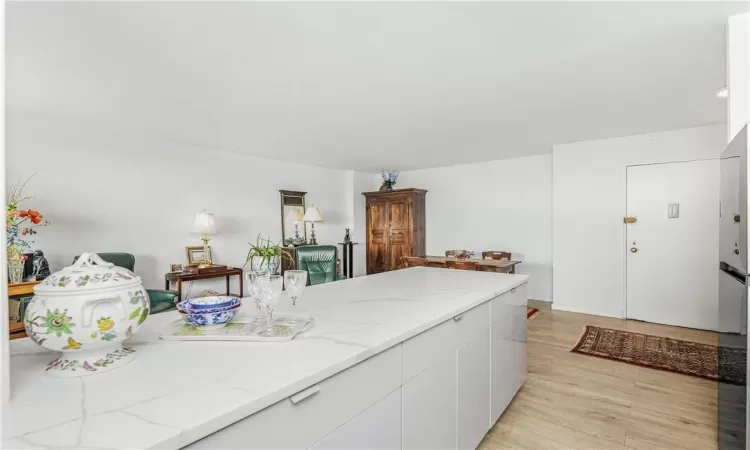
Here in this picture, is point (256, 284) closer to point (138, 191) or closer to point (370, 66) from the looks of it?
point (370, 66)

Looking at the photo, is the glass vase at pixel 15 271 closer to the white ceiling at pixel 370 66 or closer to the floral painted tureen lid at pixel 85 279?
the white ceiling at pixel 370 66

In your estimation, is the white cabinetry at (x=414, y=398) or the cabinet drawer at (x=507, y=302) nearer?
the white cabinetry at (x=414, y=398)

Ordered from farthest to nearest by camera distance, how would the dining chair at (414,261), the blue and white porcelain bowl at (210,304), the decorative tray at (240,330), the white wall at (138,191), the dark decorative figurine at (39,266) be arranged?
the dining chair at (414,261), the white wall at (138,191), the dark decorative figurine at (39,266), the blue and white porcelain bowl at (210,304), the decorative tray at (240,330)

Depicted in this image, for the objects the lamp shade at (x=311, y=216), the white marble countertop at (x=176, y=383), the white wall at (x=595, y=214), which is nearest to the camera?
the white marble countertop at (x=176, y=383)

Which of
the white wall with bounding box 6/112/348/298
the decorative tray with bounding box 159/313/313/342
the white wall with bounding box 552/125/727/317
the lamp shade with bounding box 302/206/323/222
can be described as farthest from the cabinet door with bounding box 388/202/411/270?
the decorative tray with bounding box 159/313/313/342

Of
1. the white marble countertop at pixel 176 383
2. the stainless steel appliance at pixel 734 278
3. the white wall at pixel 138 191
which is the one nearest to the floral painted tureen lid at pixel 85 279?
the white marble countertop at pixel 176 383

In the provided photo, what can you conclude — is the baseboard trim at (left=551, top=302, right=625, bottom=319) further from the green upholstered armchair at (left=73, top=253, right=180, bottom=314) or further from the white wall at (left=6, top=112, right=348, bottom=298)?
the green upholstered armchair at (left=73, top=253, right=180, bottom=314)

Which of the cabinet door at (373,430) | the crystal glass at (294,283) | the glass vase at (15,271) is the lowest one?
the cabinet door at (373,430)

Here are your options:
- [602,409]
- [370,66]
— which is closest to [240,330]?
[370,66]

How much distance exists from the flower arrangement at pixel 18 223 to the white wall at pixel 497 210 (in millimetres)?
5461

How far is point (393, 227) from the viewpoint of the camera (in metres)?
6.64

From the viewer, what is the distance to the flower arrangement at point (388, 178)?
22.4 feet

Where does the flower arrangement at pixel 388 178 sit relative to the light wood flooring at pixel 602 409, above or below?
above

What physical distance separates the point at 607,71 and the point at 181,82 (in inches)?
119
